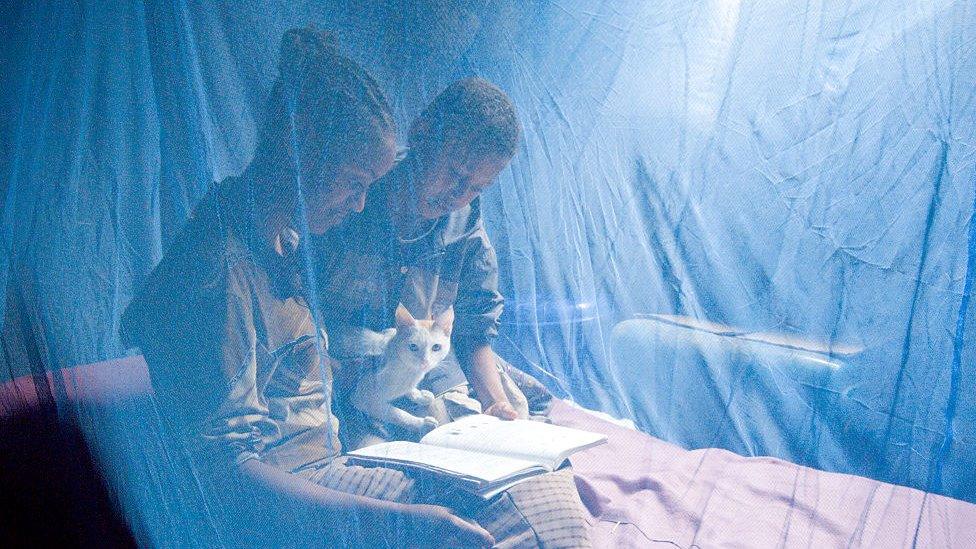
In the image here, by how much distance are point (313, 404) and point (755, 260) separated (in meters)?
0.67

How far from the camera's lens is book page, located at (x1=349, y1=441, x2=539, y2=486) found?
80 cm

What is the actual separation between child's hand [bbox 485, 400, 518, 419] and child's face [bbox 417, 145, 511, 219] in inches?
15.1

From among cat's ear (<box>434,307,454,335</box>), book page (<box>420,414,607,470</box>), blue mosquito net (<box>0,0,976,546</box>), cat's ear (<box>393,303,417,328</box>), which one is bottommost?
book page (<box>420,414,607,470</box>)

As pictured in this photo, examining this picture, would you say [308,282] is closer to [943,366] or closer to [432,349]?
[432,349]

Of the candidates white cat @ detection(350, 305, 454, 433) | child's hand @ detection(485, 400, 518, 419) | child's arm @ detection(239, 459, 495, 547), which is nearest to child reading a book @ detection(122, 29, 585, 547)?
child's arm @ detection(239, 459, 495, 547)

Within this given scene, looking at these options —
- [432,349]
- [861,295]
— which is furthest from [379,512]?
[861,295]

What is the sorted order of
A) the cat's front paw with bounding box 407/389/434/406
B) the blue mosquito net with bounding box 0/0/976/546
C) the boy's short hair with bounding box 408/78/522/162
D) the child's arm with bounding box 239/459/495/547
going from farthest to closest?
the cat's front paw with bounding box 407/389/434/406
the boy's short hair with bounding box 408/78/522/162
the child's arm with bounding box 239/459/495/547
the blue mosquito net with bounding box 0/0/976/546

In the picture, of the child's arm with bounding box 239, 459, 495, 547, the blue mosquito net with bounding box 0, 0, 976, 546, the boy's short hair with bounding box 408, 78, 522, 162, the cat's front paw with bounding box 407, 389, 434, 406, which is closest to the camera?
the blue mosquito net with bounding box 0, 0, 976, 546

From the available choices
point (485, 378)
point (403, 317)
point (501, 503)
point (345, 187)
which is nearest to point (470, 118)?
point (345, 187)

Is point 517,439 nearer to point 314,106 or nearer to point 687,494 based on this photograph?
point 687,494

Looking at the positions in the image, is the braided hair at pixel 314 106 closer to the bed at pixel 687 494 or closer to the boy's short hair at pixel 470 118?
the boy's short hair at pixel 470 118

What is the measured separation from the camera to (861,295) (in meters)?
0.70

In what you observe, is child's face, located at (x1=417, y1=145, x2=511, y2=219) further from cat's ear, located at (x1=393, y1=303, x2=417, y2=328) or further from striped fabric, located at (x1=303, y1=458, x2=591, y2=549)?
striped fabric, located at (x1=303, y1=458, x2=591, y2=549)

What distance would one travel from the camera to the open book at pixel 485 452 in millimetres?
806
